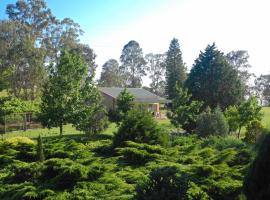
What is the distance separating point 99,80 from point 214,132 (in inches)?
2323

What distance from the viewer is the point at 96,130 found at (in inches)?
1095

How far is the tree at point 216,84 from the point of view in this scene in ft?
123

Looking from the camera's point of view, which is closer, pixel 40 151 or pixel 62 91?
pixel 40 151

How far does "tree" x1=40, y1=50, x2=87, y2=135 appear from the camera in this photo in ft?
89.4

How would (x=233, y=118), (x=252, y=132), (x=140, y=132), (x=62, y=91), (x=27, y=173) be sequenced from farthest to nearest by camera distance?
(x=233, y=118) → (x=62, y=91) → (x=252, y=132) → (x=140, y=132) → (x=27, y=173)

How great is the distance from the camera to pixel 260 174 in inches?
311

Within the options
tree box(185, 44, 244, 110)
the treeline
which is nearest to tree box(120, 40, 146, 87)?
the treeline

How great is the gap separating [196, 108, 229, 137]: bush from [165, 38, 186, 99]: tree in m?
33.6

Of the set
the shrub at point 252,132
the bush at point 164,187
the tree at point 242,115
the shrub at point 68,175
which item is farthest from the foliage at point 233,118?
the bush at point 164,187

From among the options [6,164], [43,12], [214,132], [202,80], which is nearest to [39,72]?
[43,12]

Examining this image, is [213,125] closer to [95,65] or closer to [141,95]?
[141,95]

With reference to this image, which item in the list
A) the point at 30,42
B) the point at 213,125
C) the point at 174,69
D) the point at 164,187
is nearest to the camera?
the point at 164,187

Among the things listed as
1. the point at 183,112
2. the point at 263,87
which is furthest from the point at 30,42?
the point at 263,87

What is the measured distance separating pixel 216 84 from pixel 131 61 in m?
45.6
